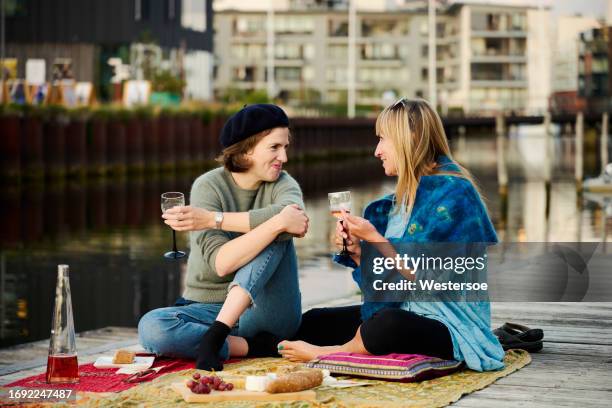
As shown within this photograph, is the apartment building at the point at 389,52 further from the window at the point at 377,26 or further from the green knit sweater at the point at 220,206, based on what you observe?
the green knit sweater at the point at 220,206

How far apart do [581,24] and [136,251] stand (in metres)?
142

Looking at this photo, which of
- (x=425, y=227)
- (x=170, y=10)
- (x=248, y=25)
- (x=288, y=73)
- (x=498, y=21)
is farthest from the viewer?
(x=498, y=21)

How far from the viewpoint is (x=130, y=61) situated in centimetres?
5431

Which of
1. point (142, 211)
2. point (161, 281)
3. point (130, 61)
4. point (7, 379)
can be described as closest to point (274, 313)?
point (7, 379)

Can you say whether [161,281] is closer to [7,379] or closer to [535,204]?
[7,379]

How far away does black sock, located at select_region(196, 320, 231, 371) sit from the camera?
19.8 feet

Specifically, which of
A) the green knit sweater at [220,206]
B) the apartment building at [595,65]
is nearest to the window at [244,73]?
the apartment building at [595,65]

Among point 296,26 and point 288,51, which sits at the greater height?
point 296,26

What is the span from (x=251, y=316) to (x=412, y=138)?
1.24m

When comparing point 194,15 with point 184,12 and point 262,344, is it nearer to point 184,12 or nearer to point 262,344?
point 184,12

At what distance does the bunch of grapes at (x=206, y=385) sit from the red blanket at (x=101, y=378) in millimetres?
475

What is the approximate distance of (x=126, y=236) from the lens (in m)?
23.2

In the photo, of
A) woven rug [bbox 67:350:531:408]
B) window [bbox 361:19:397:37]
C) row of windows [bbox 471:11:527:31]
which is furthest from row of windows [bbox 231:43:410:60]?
woven rug [bbox 67:350:531:408]

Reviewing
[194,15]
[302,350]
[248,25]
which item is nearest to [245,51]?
[248,25]
